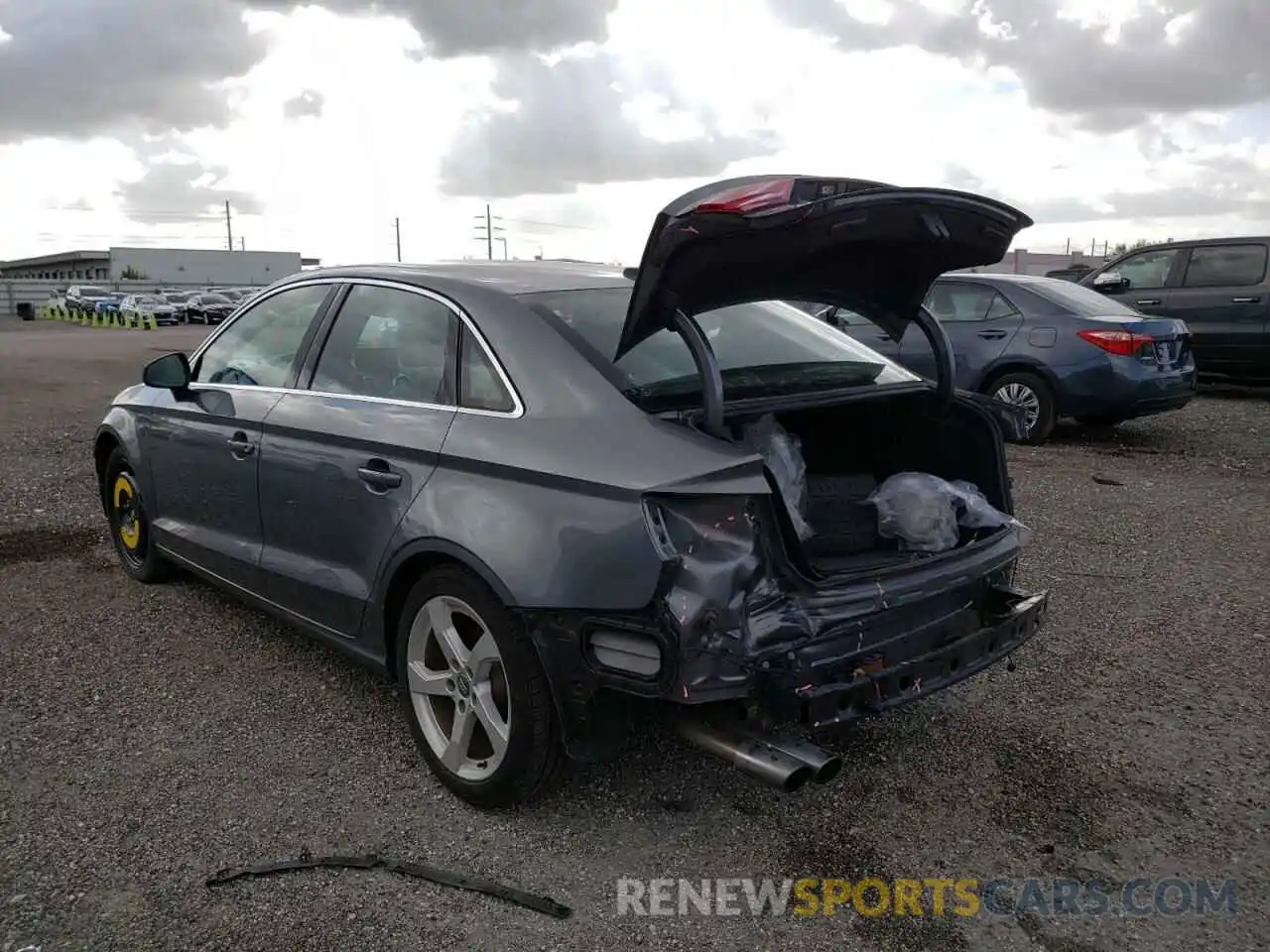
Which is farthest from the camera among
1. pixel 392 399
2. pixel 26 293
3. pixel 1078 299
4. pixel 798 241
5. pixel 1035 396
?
pixel 26 293

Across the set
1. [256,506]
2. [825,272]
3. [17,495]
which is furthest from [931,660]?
[17,495]

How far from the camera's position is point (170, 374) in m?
4.60

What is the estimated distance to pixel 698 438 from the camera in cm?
284

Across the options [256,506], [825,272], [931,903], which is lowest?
[931,903]

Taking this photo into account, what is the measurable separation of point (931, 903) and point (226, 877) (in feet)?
6.20

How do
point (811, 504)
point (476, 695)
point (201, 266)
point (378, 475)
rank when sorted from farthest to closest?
point (201, 266)
point (811, 504)
point (378, 475)
point (476, 695)

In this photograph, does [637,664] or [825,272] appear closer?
[637,664]

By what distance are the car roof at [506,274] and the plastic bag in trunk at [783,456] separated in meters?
0.73

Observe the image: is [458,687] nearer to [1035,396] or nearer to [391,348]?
[391,348]

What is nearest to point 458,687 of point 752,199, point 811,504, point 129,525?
point 811,504

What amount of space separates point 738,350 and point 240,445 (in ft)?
6.51

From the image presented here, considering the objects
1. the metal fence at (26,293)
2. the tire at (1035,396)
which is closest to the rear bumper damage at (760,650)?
the tire at (1035,396)

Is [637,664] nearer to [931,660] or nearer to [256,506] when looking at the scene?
[931,660]

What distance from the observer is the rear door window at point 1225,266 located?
38.0ft
